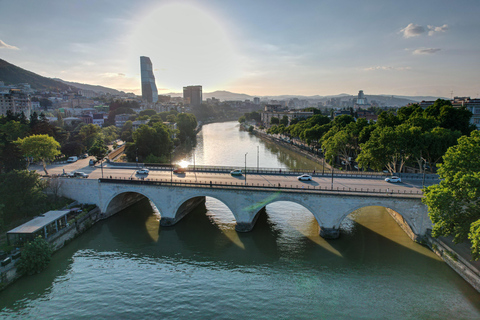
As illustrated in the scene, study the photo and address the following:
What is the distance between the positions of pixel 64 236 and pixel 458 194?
33968mm

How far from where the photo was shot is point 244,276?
23.0 meters

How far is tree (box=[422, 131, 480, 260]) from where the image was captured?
19828 millimetres

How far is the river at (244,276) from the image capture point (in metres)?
19.1

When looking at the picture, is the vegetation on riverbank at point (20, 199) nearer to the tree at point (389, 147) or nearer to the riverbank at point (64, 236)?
the riverbank at point (64, 236)

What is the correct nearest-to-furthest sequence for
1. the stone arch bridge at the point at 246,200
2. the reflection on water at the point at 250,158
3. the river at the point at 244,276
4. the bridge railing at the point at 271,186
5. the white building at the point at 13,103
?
1. the river at the point at 244,276
2. the stone arch bridge at the point at 246,200
3. the bridge railing at the point at 271,186
4. the reflection on water at the point at 250,158
5. the white building at the point at 13,103

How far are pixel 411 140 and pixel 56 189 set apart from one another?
44.1 meters

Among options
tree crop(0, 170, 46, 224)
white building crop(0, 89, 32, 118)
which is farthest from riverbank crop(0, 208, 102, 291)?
white building crop(0, 89, 32, 118)

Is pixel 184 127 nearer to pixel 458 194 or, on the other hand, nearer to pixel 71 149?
pixel 71 149

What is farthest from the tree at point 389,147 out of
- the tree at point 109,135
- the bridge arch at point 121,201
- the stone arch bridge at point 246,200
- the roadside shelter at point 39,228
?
the tree at point 109,135

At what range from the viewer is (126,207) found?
3803 centimetres

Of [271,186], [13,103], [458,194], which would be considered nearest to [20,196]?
[271,186]

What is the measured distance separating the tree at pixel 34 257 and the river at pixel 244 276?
68cm

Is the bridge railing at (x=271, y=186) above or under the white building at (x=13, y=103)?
under

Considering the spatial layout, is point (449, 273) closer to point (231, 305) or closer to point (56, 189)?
point (231, 305)
